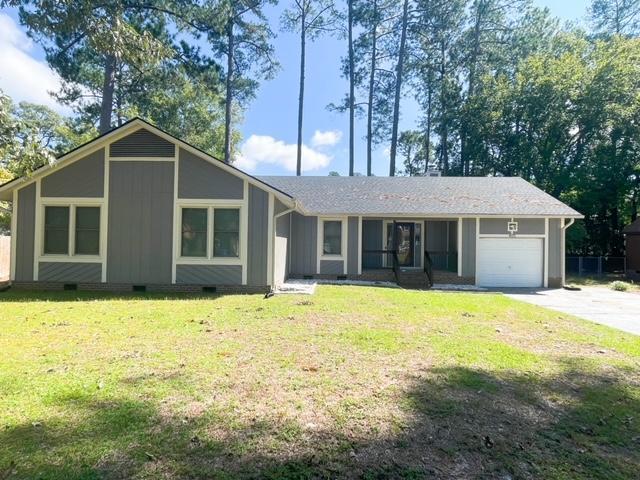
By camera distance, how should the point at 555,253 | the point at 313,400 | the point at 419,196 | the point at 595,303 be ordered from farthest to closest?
the point at 419,196 → the point at 555,253 → the point at 595,303 → the point at 313,400

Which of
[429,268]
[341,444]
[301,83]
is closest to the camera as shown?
[341,444]

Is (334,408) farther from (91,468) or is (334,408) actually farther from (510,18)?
(510,18)

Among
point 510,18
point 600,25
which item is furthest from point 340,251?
point 600,25

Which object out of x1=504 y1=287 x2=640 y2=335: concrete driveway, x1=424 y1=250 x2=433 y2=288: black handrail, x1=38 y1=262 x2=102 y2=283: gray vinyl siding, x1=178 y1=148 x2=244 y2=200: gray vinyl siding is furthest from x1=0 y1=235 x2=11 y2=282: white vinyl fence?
x1=504 y1=287 x2=640 y2=335: concrete driveway

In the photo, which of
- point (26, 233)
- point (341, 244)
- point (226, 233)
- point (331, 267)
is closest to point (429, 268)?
point (341, 244)

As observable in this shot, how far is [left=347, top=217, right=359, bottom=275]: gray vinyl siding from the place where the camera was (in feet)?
46.6

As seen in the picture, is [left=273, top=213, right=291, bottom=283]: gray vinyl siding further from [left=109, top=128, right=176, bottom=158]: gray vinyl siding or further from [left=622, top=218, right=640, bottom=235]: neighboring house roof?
[left=622, top=218, right=640, bottom=235]: neighboring house roof

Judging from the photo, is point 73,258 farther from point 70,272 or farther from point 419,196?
point 419,196

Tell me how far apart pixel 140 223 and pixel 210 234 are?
6.46ft

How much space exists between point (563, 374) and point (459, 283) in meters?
9.89

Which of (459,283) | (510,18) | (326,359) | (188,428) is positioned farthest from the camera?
(510,18)

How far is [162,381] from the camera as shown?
3926 millimetres

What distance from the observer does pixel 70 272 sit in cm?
1047

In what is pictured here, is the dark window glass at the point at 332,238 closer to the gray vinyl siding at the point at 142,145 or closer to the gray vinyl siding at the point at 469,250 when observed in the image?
the gray vinyl siding at the point at 469,250
